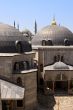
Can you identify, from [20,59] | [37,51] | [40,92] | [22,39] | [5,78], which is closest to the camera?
[5,78]

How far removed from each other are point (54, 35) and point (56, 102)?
13.3 metres

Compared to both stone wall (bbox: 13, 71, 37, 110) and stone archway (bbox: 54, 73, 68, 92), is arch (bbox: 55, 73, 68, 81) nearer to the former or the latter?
stone archway (bbox: 54, 73, 68, 92)

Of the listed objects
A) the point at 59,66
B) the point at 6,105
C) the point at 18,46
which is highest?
the point at 18,46

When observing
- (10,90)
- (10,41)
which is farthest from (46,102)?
(10,90)

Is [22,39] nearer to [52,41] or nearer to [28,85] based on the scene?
[28,85]

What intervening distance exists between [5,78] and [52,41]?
15.2 metres

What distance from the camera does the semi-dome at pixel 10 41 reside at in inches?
1113

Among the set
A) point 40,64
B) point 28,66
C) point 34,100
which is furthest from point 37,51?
point 34,100

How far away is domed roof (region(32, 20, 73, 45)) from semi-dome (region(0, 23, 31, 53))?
384 inches

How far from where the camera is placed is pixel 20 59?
90.5ft

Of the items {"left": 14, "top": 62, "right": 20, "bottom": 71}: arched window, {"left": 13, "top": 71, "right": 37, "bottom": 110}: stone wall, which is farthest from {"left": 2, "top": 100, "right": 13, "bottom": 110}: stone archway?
{"left": 14, "top": 62, "right": 20, "bottom": 71}: arched window

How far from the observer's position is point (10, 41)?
2864 cm

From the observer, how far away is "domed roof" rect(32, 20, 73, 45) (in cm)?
3944

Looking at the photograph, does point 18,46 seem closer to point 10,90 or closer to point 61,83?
point 10,90
